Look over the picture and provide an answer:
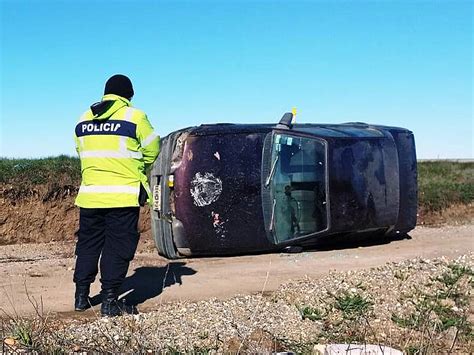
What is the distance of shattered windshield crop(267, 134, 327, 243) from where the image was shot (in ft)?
29.6

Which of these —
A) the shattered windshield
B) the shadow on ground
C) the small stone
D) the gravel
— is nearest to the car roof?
the shattered windshield

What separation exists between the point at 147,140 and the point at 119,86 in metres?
0.55

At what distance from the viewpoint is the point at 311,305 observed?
6.15m

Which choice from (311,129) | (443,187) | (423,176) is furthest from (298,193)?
(423,176)

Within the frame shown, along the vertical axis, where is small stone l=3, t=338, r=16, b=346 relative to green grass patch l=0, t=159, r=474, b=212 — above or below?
below

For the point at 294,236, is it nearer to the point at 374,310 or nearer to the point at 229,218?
the point at 229,218

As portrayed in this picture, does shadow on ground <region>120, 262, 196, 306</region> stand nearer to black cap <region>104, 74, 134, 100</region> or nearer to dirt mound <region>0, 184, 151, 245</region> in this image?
black cap <region>104, 74, 134, 100</region>

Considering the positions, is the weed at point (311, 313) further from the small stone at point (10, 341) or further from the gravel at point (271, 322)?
the small stone at point (10, 341)

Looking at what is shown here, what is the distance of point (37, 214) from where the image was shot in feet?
39.3

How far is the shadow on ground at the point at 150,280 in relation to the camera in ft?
22.2

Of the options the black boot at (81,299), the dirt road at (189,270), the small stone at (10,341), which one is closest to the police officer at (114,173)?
the black boot at (81,299)

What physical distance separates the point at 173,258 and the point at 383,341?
181 inches

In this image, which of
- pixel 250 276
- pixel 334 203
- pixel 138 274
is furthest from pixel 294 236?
pixel 138 274

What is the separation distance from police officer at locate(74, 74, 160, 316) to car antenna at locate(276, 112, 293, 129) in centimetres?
380
